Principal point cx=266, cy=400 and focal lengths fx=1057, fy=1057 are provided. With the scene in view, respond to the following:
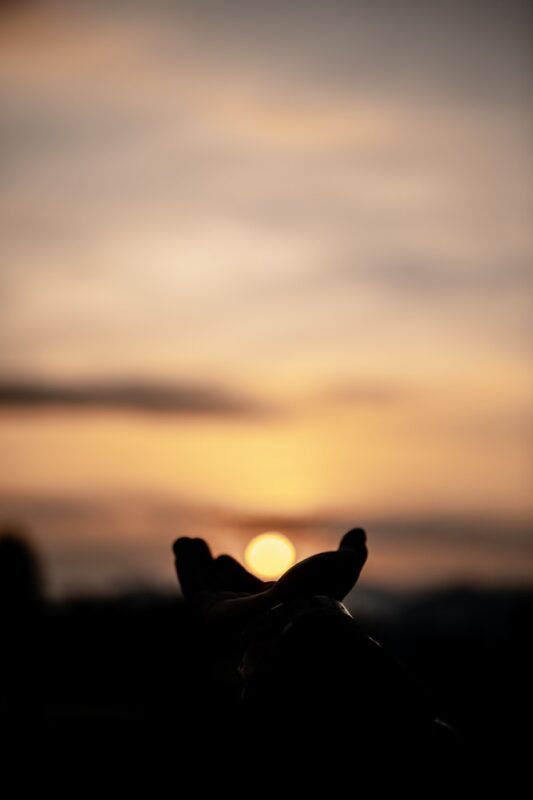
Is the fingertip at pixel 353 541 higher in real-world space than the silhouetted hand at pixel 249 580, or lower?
higher

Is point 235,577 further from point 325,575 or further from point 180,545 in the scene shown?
point 325,575

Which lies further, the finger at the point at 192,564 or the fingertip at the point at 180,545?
the fingertip at the point at 180,545

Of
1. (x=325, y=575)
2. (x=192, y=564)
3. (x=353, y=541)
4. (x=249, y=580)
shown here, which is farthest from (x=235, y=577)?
(x=325, y=575)

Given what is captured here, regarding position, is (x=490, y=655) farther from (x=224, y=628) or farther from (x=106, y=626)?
(x=224, y=628)

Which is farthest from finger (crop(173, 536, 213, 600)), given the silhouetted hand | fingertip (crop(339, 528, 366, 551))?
fingertip (crop(339, 528, 366, 551))

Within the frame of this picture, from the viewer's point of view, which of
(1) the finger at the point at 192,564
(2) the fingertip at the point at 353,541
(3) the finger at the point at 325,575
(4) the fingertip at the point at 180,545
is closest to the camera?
(3) the finger at the point at 325,575

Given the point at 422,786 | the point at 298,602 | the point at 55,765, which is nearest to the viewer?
the point at 422,786

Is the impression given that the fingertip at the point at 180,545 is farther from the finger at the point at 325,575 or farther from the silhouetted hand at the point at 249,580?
the finger at the point at 325,575

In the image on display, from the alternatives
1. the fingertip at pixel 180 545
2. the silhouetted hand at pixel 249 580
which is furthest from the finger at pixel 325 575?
the fingertip at pixel 180 545

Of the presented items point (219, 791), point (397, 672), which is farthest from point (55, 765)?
point (397, 672)
